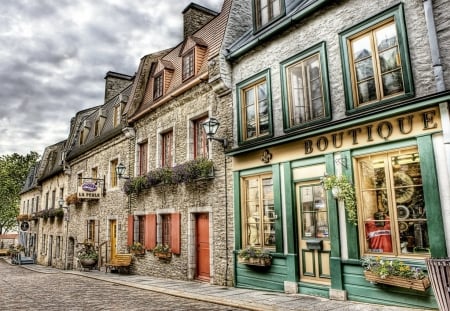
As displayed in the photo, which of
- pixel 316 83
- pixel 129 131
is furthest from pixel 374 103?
pixel 129 131

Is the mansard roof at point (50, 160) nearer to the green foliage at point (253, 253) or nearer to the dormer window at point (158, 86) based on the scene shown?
the dormer window at point (158, 86)

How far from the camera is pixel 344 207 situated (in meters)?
7.23

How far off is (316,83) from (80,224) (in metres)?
16.4

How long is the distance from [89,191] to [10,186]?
101ft

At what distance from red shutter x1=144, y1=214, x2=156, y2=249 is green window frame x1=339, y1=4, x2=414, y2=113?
837 centimetres

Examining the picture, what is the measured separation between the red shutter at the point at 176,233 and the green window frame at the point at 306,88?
511 cm

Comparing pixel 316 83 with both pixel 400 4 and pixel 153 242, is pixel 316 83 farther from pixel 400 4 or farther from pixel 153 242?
pixel 153 242

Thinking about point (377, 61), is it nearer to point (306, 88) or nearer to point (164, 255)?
point (306, 88)

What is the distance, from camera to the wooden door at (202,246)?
10938mm

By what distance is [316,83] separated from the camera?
26.8 feet

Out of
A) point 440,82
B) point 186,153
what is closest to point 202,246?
point 186,153

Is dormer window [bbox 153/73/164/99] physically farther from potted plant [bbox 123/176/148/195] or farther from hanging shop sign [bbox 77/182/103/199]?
hanging shop sign [bbox 77/182/103/199]

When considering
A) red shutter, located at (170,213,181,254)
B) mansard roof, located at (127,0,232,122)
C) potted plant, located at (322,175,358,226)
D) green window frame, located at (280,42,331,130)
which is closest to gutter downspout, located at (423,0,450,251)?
potted plant, located at (322,175,358,226)

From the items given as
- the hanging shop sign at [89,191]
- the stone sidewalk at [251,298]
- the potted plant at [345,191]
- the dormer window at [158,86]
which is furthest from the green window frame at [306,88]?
the hanging shop sign at [89,191]
